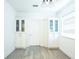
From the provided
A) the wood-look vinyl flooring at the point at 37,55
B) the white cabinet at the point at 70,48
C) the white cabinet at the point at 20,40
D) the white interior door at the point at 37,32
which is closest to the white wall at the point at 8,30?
the wood-look vinyl flooring at the point at 37,55

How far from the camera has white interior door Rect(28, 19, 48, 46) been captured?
324 inches

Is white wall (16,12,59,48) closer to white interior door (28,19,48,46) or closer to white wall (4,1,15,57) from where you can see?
white interior door (28,19,48,46)

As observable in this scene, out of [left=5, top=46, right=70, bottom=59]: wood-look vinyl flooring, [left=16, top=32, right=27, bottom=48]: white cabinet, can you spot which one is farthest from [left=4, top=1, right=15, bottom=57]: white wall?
[left=16, top=32, right=27, bottom=48]: white cabinet

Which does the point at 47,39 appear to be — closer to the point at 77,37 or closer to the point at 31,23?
the point at 31,23

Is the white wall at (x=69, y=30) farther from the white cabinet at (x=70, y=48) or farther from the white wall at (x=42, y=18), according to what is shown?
the white wall at (x=42, y=18)

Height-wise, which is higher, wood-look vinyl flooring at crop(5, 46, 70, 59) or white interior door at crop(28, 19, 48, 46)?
white interior door at crop(28, 19, 48, 46)

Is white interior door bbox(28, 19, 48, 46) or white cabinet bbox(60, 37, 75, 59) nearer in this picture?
white cabinet bbox(60, 37, 75, 59)

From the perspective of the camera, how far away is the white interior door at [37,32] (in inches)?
324

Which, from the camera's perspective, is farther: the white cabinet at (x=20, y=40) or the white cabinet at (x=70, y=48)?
the white cabinet at (x=20, y=40)

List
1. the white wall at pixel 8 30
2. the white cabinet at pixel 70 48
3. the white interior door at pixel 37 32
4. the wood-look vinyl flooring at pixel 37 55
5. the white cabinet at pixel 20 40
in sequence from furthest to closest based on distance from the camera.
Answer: the white interior door at pixel 37 32 < the white cabinet at pixel 20 40 < the wood-look vinyl flooring at pixel 37 55 < the white wall at pixel 8 30 < the white cabinet at pixel 70 48

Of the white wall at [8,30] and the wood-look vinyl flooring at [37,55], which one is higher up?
the white wall at [8,30]

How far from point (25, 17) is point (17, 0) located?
2.91 metres

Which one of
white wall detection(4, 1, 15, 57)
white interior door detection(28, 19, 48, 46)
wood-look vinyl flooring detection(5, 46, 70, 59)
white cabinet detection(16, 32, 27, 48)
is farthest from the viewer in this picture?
white interior door detection(28, 19, 48, 46)

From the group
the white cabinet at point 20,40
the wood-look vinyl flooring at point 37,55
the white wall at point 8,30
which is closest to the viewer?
the white wall at point 8,30
